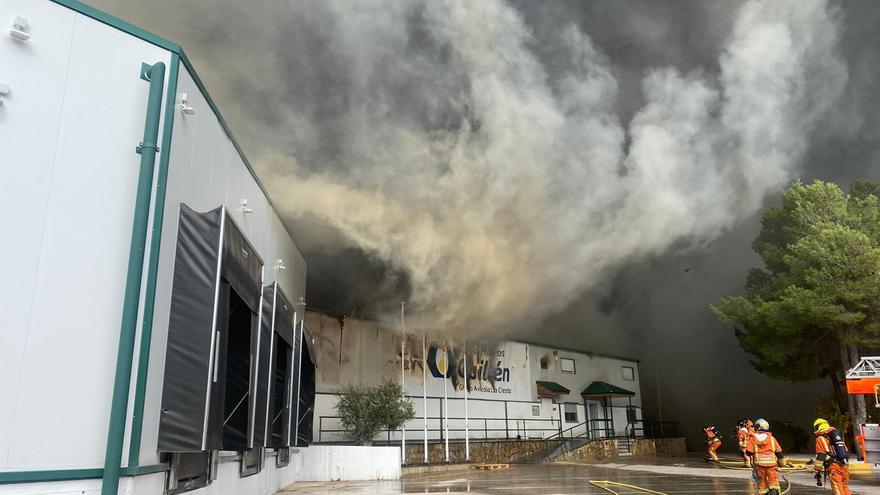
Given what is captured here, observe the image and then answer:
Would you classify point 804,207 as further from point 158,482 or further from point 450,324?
point 158,482

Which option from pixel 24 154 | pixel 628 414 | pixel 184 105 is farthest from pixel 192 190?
pixel 628 414

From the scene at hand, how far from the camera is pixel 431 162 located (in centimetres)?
1994

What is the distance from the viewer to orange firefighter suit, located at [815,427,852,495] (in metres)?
9.92

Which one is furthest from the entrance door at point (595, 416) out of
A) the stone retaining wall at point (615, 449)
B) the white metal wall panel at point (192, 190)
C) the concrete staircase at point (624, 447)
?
A: the white metal wall panel at point (192, 190)

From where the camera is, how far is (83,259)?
18.8 ft

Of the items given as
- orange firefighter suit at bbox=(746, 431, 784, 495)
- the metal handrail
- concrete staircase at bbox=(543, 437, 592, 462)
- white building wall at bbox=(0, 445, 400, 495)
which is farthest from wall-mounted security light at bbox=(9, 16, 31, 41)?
concrete staircase at bbox=(543, 437, 592, 462)

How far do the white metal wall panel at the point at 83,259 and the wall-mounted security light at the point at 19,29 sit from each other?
0.63 ft

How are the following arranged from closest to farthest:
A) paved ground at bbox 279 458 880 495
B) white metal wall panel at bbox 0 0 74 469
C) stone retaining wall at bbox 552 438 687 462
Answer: white metal wall panel at bbox 0 0 74 469, paved ground at bbox 279 458 880 495, stone retaining wall at bbox 552 438 687 462

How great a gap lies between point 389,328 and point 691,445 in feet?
78.6

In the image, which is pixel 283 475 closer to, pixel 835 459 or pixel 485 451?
pixel 835 459

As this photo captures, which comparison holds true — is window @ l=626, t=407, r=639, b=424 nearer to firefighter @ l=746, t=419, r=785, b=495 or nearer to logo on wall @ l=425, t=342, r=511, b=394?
logo on wall @ l=425, t=342, r=511, b=394

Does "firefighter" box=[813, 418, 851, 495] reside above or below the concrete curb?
above

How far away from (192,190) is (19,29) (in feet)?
7.93

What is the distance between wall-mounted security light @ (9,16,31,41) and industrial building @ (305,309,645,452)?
679 inches
